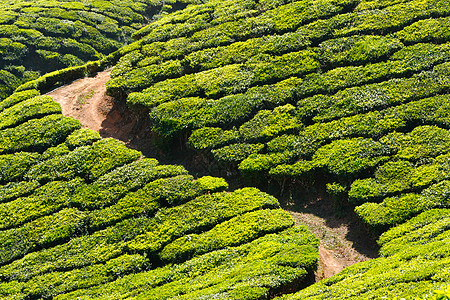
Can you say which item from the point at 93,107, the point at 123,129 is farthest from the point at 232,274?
the point at 93,107

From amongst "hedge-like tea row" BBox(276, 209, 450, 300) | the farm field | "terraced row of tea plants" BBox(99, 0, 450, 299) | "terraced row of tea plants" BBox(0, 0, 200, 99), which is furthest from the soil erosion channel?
"terraced row of tea plants" BBox(0, 0, 200, 99)

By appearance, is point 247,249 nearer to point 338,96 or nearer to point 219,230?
point 219,230

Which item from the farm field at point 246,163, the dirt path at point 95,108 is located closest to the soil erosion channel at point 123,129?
the dirt path at point 95,108

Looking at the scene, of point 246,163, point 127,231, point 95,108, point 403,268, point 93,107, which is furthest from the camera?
point 93,107

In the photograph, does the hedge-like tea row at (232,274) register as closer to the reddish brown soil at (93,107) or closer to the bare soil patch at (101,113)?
the bare soil patch at (101,113)

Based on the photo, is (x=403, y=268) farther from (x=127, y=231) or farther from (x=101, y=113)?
(x=101, y=113)
